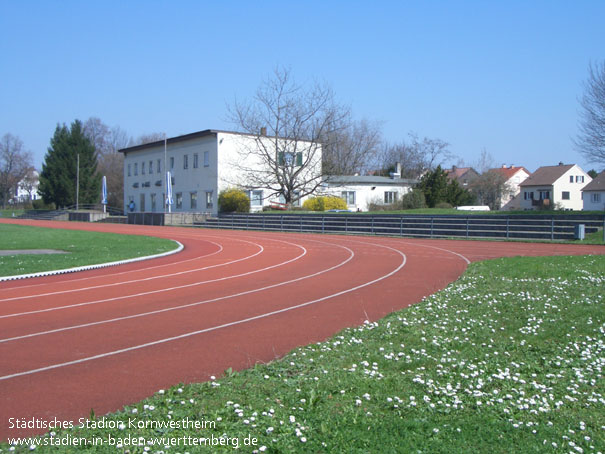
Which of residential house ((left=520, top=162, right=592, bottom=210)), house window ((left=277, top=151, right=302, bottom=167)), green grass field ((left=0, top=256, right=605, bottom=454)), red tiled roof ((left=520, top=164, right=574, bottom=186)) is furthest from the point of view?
red tiled roof ((left=520, top=164, right=574, bottom=186))

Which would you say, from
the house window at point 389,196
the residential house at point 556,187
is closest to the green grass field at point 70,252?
the house window at point 389,196

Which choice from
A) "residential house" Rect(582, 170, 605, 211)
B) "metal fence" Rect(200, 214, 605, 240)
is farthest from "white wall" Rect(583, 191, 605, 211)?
"metal fence" Rect(200, 214, 605, 240)

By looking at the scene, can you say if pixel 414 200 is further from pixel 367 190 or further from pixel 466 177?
pixel 466 177

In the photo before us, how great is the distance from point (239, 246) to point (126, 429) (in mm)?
21787

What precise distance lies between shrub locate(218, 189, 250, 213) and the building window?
4.08m

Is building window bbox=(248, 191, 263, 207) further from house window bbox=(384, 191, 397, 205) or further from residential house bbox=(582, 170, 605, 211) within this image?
residential house bbox=(582, 170, 605, 211)

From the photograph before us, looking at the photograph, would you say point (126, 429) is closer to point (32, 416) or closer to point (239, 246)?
point (32, 416)

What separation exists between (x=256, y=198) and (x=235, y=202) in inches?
212

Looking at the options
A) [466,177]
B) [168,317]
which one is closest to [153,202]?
[168,317]

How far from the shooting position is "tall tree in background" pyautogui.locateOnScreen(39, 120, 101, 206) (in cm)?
7325

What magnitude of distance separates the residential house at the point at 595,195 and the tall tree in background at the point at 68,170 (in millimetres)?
65326

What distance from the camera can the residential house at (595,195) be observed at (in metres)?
67.9

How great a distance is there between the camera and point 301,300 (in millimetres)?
11703

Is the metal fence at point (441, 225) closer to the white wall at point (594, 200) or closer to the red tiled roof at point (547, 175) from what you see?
the white wall at point (594, 200)
